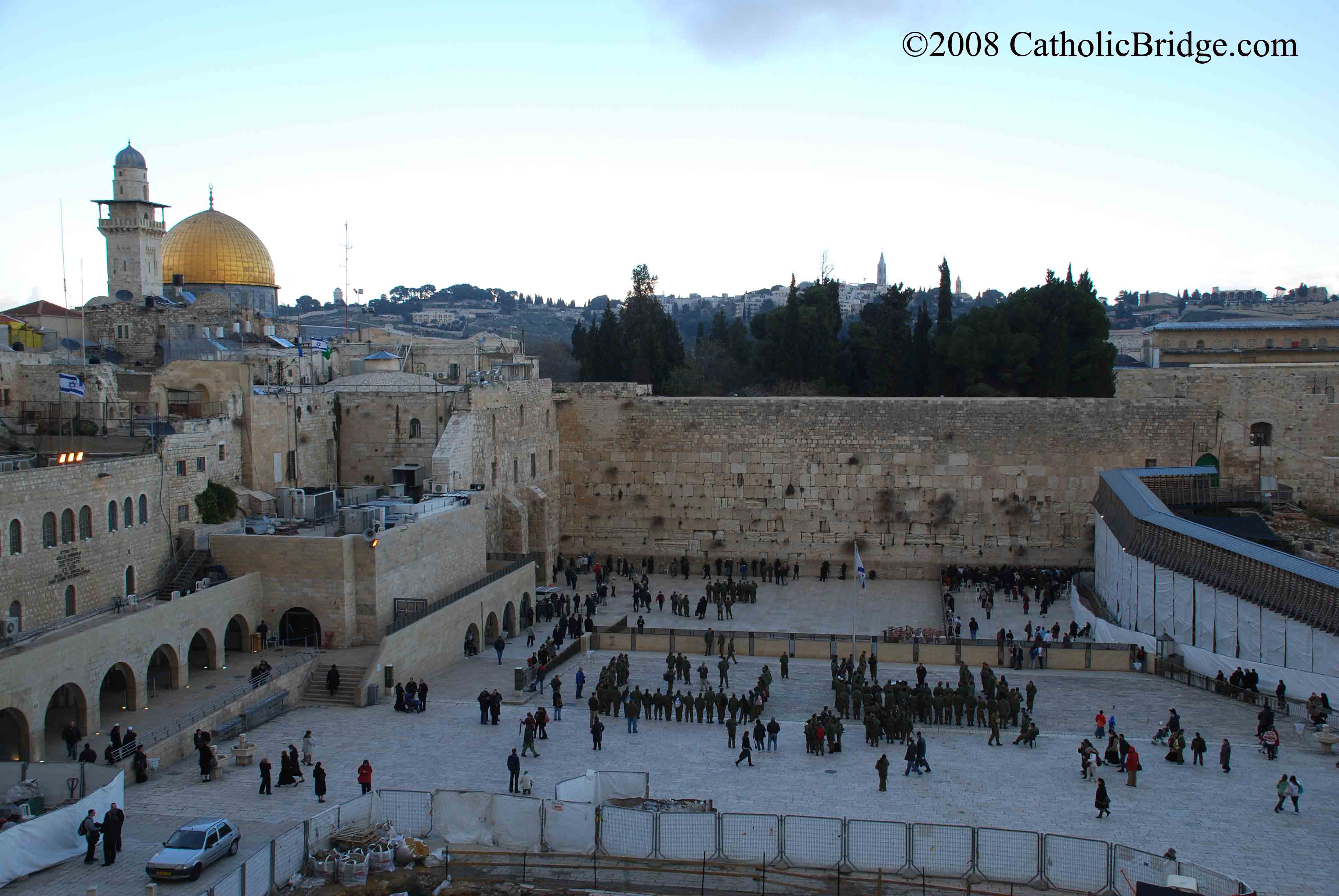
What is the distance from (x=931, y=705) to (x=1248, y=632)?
519cm

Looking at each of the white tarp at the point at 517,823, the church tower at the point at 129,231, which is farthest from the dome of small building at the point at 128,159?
the white tarp at the point at 517,823

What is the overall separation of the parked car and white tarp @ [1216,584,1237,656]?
47.9 feet

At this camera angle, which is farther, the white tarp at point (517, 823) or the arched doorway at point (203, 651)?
the arched doorway at point (203, 651)

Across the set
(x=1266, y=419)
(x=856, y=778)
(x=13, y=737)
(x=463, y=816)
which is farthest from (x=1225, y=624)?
(x=13, y=737)

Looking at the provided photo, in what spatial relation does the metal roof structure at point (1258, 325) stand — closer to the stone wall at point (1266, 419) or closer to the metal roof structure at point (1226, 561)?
the stone wall at point (1266, 419)

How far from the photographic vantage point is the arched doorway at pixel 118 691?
53.7ft

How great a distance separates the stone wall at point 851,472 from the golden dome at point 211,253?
12675 millimetres

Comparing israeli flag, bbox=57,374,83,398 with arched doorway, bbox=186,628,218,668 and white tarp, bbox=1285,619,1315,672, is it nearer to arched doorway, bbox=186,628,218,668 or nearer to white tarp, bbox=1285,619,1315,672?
arched doorway, bbox=186,628,218,668

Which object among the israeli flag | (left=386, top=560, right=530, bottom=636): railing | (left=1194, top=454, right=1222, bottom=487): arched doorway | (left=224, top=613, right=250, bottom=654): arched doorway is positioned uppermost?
the israeli flag

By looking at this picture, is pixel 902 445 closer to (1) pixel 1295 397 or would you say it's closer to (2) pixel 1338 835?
(1) pixel 1295 397

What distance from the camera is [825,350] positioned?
38.1 metres

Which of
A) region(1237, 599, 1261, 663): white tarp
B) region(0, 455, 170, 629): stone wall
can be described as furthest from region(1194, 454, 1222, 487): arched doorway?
region(0, 455, 170, 629): stone wall

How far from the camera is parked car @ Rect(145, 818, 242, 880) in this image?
440 inches

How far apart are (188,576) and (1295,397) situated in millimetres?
26141
